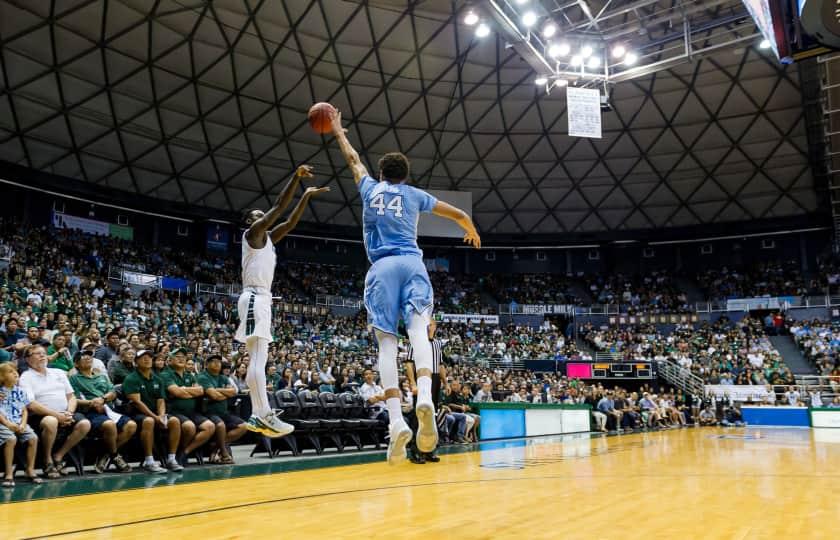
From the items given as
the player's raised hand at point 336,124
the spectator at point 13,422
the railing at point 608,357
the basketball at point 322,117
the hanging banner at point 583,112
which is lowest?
the spectator at point 13,422

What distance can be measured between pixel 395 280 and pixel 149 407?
4.73 m

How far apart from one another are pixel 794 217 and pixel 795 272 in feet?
9.86

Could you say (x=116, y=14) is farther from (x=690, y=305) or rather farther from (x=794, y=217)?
(x=794, y=217)

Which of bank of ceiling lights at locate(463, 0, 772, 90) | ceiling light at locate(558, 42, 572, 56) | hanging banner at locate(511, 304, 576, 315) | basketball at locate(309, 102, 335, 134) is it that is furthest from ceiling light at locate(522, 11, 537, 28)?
hanging banner at locate(511, 304, 576, 315)

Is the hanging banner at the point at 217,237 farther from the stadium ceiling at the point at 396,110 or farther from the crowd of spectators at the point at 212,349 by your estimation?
the stadium ceiling at the point at 396,110

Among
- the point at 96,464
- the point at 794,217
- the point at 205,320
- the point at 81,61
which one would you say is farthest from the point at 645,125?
the point at 96,464

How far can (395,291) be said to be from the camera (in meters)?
4.36

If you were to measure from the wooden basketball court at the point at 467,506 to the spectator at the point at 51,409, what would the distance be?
1.66m

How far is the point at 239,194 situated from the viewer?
32.1 meters

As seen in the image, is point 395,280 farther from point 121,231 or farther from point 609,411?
point 121,231

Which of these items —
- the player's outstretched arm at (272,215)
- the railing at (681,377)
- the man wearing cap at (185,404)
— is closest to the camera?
the player's outstretched arm at (272,215)

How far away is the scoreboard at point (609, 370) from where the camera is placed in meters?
29.3

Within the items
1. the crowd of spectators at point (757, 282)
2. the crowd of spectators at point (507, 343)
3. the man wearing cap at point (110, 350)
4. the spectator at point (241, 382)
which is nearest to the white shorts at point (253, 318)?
the man wearing cap at point (110, 350)

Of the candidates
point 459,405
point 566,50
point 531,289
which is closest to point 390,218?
point 459,405
